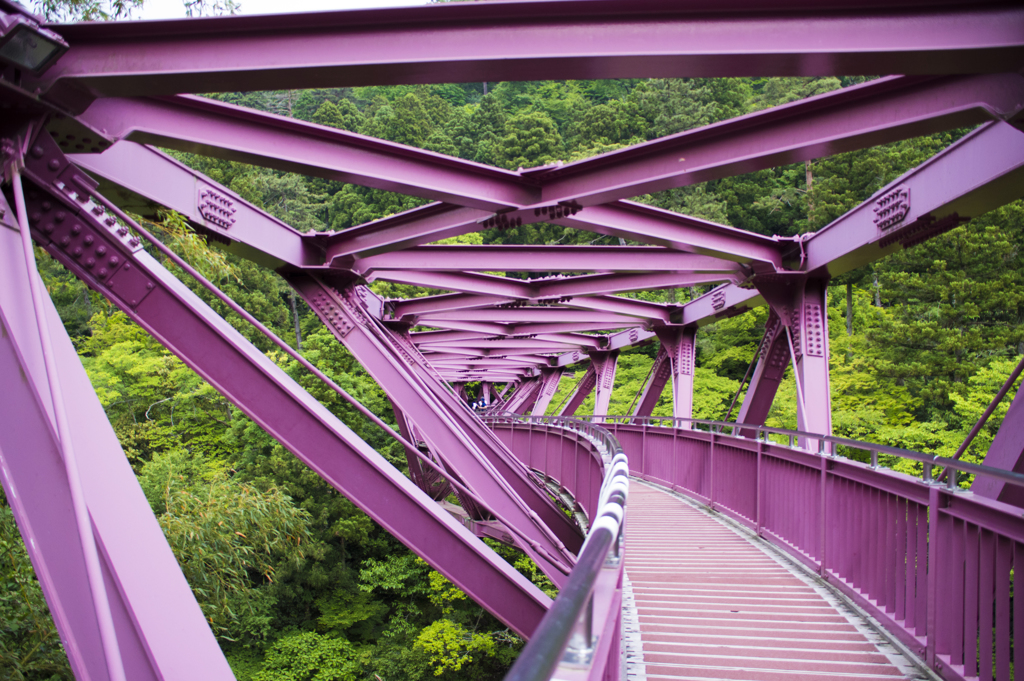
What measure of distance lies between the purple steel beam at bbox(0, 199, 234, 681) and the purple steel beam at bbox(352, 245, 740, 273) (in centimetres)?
819

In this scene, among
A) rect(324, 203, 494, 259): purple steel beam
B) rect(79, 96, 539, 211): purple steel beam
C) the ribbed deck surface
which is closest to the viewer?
the ribbed deck surface

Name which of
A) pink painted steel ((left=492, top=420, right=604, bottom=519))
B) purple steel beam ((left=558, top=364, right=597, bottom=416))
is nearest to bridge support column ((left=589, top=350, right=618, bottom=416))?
purple steel beam ((left=558, top=364, right=597, bottom=416))

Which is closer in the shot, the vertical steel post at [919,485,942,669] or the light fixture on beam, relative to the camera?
the light fixture on beam

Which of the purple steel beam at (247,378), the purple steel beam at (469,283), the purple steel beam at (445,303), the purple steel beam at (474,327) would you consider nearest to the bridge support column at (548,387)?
the purple steel beam at (474,327)

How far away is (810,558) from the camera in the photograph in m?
6.97

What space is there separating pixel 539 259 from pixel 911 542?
7.78 meters

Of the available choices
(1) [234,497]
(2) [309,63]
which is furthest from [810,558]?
(1) [234,497]

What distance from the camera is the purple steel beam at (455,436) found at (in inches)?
299

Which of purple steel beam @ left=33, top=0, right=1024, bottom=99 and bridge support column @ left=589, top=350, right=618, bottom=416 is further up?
purple steel beam @ left=33, top=0, right=1024, bottom=99

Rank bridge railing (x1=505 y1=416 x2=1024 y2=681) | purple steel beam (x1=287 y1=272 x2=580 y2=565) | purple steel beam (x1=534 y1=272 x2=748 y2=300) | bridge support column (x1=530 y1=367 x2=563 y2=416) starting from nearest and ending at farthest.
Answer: bridge railing (x1=505 y1=416 x2=1024 y2=681) → purple steel beam (x1=287 y1=272 x2=580 y2=565) → purple steel beam (x1=534 y1=272 x2=748 y2=300) → bridge support column (x1=530 y1=367 x2=563 y2=416)

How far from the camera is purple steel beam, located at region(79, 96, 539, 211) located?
17.5 feet

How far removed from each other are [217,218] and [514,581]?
5.01m

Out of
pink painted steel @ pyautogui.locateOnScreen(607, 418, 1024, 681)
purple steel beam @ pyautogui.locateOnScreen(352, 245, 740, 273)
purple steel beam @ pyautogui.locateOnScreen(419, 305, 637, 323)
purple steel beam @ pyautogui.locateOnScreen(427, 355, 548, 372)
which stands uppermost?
purple steel beam @ pyautogui.locateOnScreen(352, 245, 740, 273)

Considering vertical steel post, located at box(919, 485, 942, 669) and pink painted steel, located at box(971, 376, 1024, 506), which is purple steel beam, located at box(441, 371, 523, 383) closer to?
pink painted steel, located at box(971, 376, 1024, 506)
